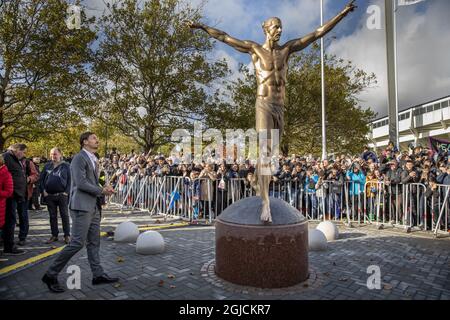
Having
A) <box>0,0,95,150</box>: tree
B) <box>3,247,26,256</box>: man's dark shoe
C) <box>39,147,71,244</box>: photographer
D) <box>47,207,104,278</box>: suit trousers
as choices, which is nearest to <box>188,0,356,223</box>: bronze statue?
<box>47,207,104,278</box>: suit trousers

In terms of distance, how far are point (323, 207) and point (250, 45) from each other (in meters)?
6.55

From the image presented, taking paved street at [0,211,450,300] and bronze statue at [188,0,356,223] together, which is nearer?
paved street at [0,211,450,300]

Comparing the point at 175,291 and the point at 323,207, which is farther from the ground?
the point at 323,207

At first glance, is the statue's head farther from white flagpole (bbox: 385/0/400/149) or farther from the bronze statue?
white flagpole (bbox: 385/0/400/149)

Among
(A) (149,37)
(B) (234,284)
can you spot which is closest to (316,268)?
(B) (234,284)

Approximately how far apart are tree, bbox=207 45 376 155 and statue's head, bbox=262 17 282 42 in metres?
17.3

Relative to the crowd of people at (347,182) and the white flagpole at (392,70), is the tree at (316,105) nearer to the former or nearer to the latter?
the white flagpole at (392,70)

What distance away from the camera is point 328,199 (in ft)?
35.0

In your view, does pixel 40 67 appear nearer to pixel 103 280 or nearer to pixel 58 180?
pixel 58 180

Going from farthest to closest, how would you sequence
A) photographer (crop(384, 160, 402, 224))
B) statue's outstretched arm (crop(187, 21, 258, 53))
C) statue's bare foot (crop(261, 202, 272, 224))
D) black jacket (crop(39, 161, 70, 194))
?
photographer (crop(384, 160, 402, 224)), black jacket (crop(39, 161, 70, 194)), statue's outstretched arm (crop(187, 21, 258, 53)), statue's bare foot (crop(261, 202, 272, 224))

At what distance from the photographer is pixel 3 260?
5.88 metres

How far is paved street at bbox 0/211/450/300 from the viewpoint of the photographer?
440cm

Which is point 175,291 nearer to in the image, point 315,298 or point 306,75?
point 315,298

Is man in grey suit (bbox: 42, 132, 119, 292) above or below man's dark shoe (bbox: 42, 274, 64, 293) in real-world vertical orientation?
above
